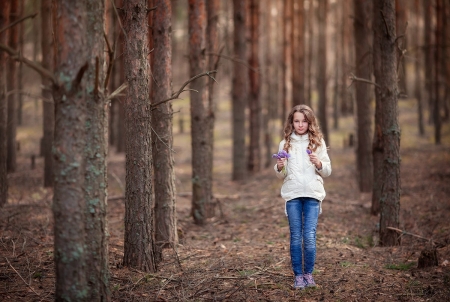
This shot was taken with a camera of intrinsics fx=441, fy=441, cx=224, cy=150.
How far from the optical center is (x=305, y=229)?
Answer: 4.95 metres

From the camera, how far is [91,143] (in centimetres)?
354

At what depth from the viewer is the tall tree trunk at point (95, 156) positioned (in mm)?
3482

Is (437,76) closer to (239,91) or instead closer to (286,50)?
(286,50)

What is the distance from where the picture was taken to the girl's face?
503 centimetres

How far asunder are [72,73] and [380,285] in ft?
13.3

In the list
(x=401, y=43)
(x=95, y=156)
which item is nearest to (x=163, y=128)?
(x=95, y=156)

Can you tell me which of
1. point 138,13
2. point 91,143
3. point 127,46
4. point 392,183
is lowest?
point 392,183

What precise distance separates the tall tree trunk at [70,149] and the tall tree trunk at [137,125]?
1.63m

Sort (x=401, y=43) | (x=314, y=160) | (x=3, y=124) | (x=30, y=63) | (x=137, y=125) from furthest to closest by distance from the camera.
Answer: (x=3, y=124) → (x=401, y=43) → (x=137, y=125) → (x=314, y=160) → (x=30, y=63)

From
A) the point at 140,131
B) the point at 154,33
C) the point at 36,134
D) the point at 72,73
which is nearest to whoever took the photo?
the point at 72,73

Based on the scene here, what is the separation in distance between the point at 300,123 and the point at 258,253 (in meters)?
2.33

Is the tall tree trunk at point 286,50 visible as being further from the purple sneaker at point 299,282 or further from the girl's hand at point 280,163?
Result: the purple sneaker at point 299,282

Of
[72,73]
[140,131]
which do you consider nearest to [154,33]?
[140,131]

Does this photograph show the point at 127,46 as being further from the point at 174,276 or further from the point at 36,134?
the point at 36,134
